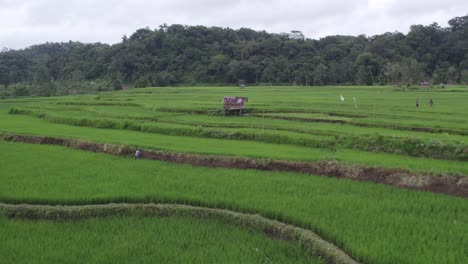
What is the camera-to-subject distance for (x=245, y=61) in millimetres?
68562

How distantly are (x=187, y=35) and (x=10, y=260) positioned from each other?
75261 mm

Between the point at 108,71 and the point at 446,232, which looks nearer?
the point at 446,232

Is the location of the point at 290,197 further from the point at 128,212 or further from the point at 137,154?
the point at 137,154

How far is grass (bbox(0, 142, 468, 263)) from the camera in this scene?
19.1 ft

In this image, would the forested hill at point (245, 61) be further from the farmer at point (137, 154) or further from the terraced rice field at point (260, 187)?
the farmer at point (137, 154)

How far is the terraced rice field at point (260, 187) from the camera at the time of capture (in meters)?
6.00

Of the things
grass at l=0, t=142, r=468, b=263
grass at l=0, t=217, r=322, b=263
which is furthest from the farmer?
grass at l=0, t=217, r=322, b=263

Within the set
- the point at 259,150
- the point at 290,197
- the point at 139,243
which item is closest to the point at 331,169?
the point at 290,197

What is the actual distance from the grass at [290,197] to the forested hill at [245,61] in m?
50.4

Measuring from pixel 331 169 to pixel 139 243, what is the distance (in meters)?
5.39

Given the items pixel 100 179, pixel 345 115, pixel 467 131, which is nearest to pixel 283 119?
pixel 345 115

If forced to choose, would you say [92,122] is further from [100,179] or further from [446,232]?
[446,232]

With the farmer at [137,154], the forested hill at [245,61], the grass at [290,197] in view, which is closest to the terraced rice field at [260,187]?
the grass at [290,197]

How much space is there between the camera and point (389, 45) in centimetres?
7000
